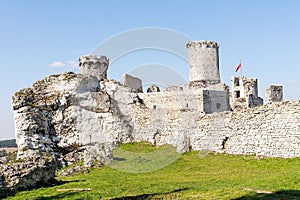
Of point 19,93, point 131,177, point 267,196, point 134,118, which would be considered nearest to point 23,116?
point 19,93

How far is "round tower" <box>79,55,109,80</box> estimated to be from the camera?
120 ft

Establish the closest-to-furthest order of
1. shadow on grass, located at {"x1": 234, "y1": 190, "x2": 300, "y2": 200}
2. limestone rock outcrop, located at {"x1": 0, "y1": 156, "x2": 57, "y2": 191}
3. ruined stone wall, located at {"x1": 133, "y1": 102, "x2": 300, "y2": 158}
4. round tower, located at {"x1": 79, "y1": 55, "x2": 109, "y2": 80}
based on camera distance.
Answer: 1. shadow on grass, located at {"x1": 234, "y1": 190, "x2": 300, "y2": 200}
2. limestone rock outcrop, located at {"x1": 0, "y1": 156, "x2": 57, "y2": 191}
3. ruined stone wall, located at {"x1": 133, "y1": 102, "x2": 300, "y2": 158}
4. round tower, located at {"x1": 79, "y1": 55, "x2": 109, "y2": 80}

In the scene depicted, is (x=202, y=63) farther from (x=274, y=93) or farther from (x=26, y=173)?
(x=26, y=173)

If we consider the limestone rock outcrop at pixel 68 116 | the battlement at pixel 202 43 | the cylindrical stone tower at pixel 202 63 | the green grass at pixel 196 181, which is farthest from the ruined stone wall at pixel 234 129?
the battlement at pixel 202 43

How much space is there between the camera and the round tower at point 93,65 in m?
36.6

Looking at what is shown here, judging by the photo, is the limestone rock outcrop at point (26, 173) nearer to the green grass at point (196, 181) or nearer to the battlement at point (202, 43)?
the green grass at point (196, 181)

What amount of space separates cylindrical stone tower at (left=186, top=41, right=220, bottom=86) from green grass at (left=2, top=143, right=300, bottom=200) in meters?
13.0

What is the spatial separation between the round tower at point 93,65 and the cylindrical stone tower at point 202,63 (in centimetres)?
839

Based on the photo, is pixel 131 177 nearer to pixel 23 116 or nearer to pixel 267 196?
pixel 267 196

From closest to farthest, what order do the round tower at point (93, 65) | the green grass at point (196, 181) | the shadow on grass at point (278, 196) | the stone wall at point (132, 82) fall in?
1. the shadow on grass at point (278, 196)
2. the green grass at point (196, 181)
3. the round tower at point (93, 65)
4. the stone wall at point (132, 82)

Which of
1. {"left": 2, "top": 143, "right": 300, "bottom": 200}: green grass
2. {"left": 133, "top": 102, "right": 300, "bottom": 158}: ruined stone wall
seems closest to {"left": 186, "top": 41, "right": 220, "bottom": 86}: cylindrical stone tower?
{"left": 133, "top": 102, "right": 300, "bottom": 158}: ruined stone wall

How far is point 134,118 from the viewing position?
31.1m

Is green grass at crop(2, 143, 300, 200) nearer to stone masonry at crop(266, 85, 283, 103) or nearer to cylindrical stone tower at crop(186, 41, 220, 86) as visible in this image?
stone masonry at crop(266, 85, 283, 103)

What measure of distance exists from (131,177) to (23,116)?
11335 millimetres
